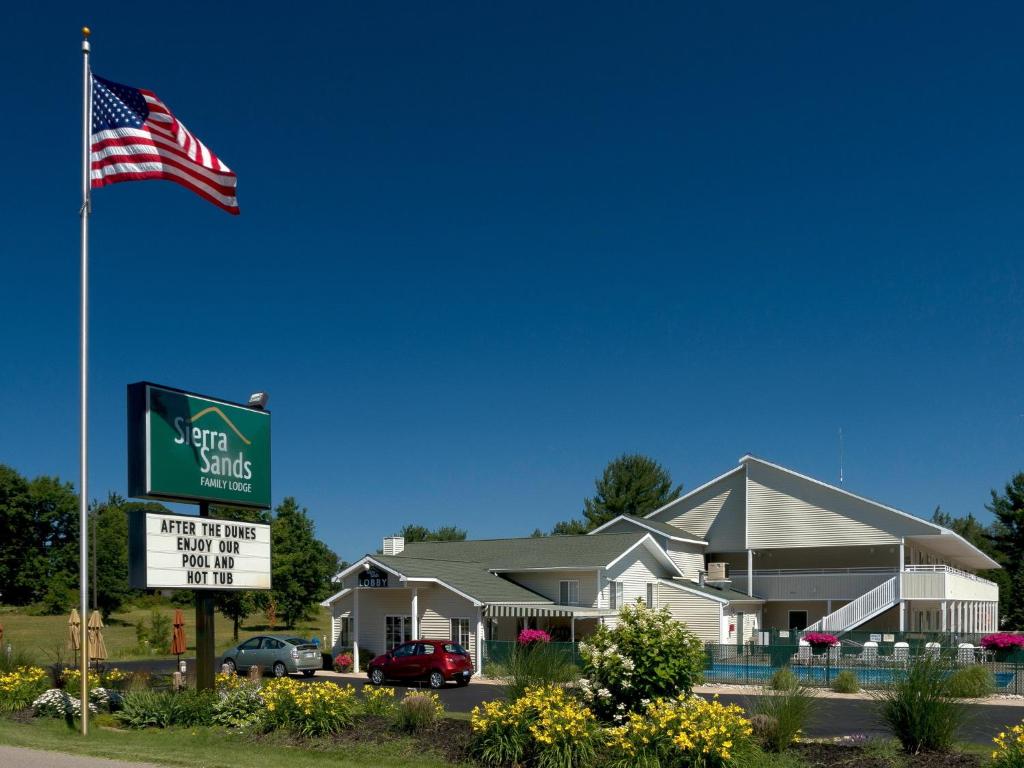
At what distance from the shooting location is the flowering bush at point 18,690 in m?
20.2

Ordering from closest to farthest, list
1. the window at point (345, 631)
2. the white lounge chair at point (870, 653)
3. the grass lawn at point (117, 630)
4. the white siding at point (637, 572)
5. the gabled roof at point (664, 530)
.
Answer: the white lounge chair at point (870, 653) → the window at point (345, 631) → the white siding at point (637, 572) → the gabled roof at point (664, 530) → the grass lawn at point (117, 630)

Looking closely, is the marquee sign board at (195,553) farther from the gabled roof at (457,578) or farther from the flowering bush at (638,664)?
the gabled roof at (457,578)

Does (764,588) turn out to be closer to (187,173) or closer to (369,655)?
(369,655)

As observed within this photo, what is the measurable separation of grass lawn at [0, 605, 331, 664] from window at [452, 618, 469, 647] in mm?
14953

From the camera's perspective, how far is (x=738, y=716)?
508 inches

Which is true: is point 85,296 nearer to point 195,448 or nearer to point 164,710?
point 195,448

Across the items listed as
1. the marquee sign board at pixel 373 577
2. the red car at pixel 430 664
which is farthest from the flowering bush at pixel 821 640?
the marquee sign board at pixel 373 577

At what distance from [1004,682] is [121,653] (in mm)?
38940

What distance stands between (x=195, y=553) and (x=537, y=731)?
27.4ft

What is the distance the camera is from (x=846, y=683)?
29.8 m

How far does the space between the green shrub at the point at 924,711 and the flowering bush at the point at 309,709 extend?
803cm

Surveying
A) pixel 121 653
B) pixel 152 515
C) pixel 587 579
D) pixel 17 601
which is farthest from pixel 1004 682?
pixel 17 601

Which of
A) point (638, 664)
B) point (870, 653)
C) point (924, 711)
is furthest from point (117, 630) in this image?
point (924, 711)

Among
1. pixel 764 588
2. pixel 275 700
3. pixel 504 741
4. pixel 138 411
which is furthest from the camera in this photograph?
pixel 764 588
